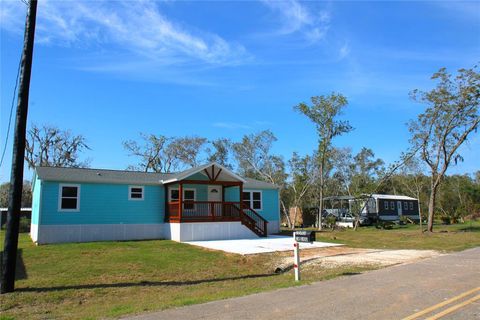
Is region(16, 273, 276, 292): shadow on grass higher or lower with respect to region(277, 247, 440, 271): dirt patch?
lower

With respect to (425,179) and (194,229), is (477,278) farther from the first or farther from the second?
(425,179)

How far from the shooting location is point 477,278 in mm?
9758

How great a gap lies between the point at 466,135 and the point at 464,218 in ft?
90.0

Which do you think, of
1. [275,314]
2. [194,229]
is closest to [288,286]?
[275,314]

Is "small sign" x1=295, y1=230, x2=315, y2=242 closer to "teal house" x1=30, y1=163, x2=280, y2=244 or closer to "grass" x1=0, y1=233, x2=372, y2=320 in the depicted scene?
"grass" x1=0, y1=233, x2=372, y2=320

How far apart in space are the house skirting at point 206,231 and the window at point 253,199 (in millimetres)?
3609

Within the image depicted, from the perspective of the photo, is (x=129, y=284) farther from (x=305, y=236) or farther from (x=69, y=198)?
(x=69, y=198)

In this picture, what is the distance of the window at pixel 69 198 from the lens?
19875 mm

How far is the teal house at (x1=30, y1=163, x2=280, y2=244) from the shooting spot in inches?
774

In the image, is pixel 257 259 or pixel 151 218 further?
pixel 151 218

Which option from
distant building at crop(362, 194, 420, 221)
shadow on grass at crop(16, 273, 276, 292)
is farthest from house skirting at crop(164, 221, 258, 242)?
distant building at crop(362, 194, 420, 221)

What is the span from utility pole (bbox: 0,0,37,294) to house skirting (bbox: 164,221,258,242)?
12.0 metres

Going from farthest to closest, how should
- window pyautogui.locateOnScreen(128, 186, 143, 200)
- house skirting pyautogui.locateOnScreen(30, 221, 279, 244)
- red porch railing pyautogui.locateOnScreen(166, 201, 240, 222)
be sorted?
window pyautogui.locateOnScreen(128, 186, 143, 200), red porch railing pyautogui.locateOnScreen(166, 201, 240, 222), house skirting pyautogui.locateOnScreen(30, 221, 279, 244)

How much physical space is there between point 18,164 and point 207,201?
556 inches
